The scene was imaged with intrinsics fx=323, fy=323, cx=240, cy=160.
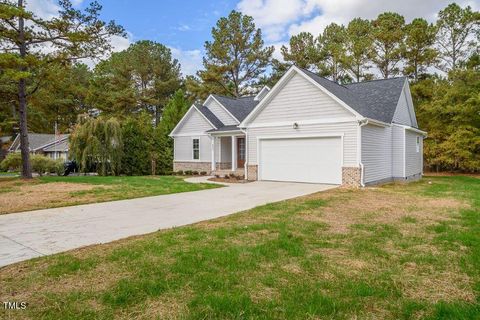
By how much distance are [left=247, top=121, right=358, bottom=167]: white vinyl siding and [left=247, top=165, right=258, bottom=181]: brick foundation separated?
0.20 metres

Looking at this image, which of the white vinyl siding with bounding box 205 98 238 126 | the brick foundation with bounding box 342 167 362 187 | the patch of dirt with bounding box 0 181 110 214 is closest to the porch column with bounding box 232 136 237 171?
the white vinyl siding with bounding box 205 98 238 126

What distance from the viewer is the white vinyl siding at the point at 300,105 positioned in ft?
44.3

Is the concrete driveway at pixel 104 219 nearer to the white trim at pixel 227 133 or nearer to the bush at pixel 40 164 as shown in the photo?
the white trim at pixel 227 133

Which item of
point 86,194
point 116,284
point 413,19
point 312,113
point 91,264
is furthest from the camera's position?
point 413,19

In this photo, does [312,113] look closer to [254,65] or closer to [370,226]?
[370,226]

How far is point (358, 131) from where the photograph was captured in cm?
1278

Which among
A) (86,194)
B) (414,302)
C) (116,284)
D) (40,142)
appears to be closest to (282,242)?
(414,302)

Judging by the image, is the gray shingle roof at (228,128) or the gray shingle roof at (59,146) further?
the gray shingle roof at (59,146)

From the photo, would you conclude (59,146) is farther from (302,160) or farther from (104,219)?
(104,219)

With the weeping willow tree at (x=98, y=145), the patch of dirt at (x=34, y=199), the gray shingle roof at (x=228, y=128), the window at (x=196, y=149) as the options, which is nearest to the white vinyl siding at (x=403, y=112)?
the gray shingle roof at (x=228, y=128)

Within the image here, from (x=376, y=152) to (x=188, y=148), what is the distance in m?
12.8

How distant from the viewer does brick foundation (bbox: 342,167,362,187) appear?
1284 centimetres

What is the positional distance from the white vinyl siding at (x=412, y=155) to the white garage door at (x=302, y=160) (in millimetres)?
5085

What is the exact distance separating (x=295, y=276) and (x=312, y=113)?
1110 centimetres
